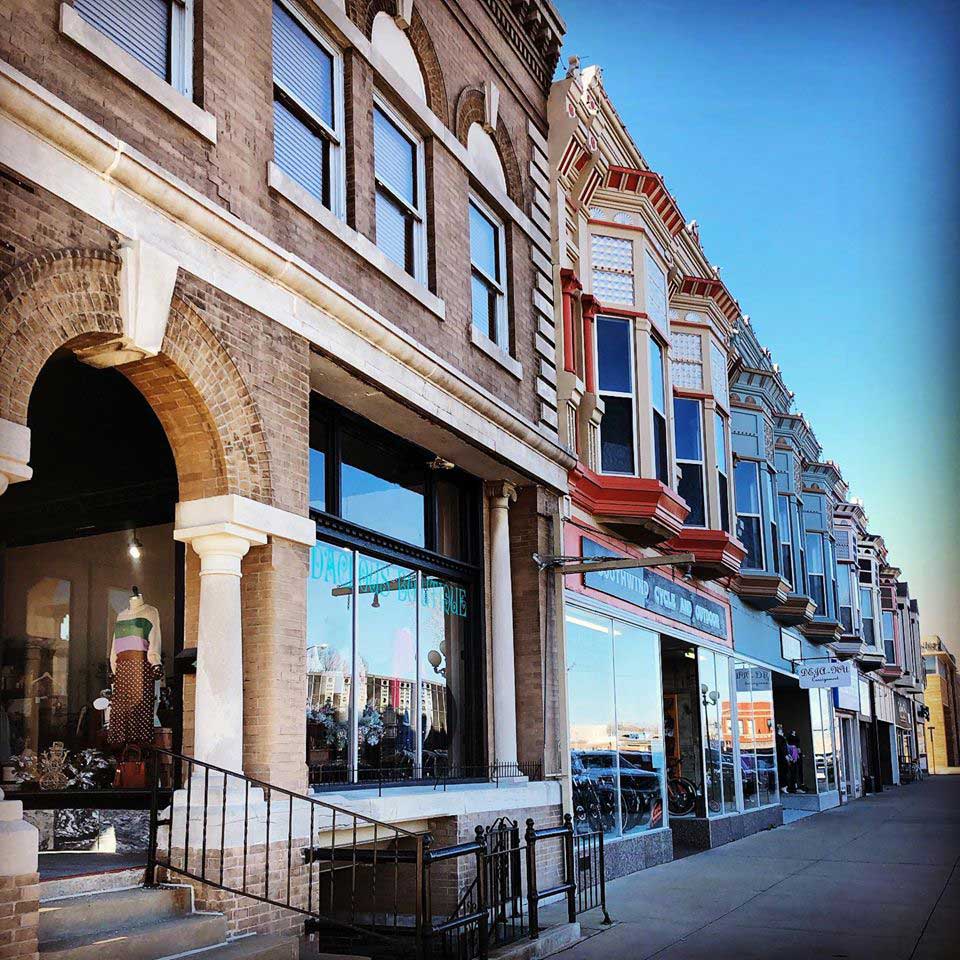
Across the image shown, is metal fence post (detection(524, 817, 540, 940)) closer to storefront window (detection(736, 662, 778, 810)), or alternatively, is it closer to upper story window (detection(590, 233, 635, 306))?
upper story window (detection(590, 233, 635, 306))

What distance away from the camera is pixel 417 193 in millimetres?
12375

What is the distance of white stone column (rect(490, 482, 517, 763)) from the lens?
13.6 m

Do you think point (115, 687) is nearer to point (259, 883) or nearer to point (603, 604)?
point (259, 883)

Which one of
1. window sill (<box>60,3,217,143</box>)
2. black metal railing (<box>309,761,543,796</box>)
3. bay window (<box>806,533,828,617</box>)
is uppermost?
window sill (<box>60,3,217,143</box>)

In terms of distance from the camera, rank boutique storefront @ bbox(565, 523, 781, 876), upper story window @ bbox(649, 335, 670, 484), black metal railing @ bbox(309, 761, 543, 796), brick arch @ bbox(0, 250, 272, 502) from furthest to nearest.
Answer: upper story window @ bbox(649, 335, 670, 484) → boutique storefront @ bbox(565, 523, 781, 876) → black metal railing @ bbox(309, 761, 543, 796) → brick arch @ bbox(0, 250, 272, 502)

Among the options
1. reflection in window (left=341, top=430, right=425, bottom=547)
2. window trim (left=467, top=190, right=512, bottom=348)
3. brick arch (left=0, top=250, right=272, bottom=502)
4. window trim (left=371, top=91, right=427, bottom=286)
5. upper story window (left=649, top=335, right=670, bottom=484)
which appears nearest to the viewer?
brick arch (left=0, top=250, right=272, bottom=502)

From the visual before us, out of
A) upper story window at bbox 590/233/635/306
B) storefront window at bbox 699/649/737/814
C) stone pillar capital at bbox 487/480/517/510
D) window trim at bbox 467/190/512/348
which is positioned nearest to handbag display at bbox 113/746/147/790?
stone pillar capital at bbox 487/480/517/510

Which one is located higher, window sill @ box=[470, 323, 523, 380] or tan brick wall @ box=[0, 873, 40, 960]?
window sill @ box=[470, 323, 523, 380]

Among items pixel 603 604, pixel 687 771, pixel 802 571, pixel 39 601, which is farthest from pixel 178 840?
pixel 802 571

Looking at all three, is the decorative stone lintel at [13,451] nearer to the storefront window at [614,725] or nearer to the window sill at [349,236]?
the window sill at [349,236]

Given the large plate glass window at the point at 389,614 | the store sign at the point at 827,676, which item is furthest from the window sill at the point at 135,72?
the store sign at the point at 827,676

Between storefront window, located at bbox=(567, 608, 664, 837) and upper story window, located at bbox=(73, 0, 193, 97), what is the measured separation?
8572 millimetres

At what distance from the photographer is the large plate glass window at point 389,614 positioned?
10.9 meters

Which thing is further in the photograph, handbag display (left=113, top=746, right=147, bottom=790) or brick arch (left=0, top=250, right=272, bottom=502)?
handbag display (left=113, top=746, right=147, bottom=790)
